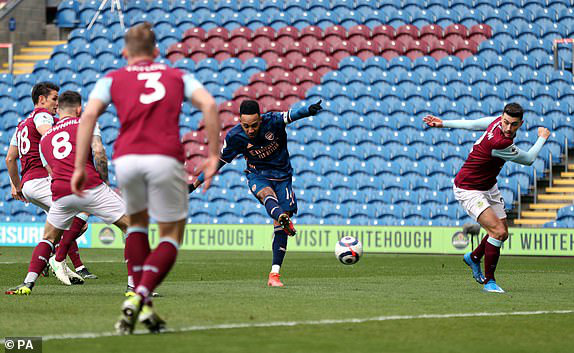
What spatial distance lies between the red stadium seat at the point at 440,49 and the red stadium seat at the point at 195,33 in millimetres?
6287

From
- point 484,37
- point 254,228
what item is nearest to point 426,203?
point 254,228

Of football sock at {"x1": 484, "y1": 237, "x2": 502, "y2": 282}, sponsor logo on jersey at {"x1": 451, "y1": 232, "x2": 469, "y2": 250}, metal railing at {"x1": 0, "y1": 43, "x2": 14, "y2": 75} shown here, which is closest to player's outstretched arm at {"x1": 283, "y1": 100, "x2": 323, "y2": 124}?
football sock at {"x1": 484, "y1": 237, "x2": 502, "y2": 282}

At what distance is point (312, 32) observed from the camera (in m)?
26.4

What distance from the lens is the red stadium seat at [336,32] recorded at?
86.0 ft

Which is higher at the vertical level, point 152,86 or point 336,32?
point 336,32

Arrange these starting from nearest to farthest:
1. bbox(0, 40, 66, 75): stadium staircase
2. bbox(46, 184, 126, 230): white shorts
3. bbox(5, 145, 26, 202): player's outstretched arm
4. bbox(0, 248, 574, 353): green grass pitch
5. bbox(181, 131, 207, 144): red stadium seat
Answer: bbox(0, 248, 574, 353): green grass pitch
bbox(46, 184, 126, 230): white shorts
bbox(5, 145, 26, 202): player's outstretched arm
bbox(181, 131, 207, 144): red stadium seat
bbox(0, 40, 66, 75): stadium staircase

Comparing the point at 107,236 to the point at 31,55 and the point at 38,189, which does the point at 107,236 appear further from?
the point at 38,189

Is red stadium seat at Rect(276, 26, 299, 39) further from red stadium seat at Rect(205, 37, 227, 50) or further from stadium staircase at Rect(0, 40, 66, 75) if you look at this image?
stadium staircase at Rect(0, 40, 66, 75)

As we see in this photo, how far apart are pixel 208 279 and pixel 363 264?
Answer: 458 centimetres

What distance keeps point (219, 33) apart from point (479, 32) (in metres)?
7.09

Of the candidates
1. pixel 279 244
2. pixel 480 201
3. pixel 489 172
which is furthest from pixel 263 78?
pixel 480 201

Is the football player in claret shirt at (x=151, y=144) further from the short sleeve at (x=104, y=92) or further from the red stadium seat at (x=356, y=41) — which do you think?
the red stadium seat at (x=356, y=41)

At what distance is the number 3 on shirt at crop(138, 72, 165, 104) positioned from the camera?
6.15m

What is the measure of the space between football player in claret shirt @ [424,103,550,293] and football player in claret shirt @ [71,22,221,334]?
4808 millimetres
